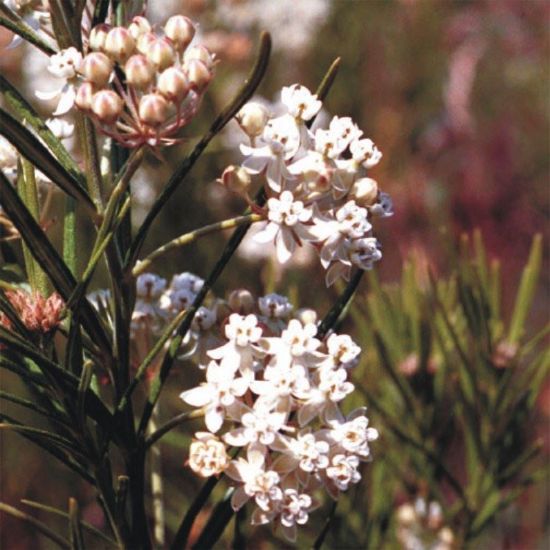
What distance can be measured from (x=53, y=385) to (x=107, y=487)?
0.20ft

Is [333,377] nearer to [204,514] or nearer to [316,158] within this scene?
[316,158]

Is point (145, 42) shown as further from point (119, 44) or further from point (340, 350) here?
point (340, 350)

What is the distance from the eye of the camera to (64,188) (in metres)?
0.38

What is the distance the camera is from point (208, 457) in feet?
1.29

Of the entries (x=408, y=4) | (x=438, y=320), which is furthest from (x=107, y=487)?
(x=408, y=4)

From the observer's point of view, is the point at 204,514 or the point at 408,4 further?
the point at 408,4

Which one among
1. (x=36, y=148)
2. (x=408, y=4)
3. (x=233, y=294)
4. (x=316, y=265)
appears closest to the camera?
(x=36, y=148)

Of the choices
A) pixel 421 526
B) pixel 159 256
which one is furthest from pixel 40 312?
pixel 421 526

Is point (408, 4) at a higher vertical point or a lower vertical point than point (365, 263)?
higher

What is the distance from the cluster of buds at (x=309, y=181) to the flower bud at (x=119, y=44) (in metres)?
0.06

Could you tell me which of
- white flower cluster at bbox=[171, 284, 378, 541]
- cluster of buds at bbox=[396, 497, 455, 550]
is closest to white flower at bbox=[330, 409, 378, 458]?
white flower cluster at bbox=[171, 284, 378, 541]

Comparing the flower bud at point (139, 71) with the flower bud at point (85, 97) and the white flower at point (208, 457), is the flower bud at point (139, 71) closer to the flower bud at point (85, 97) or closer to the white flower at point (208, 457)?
the flower bud at point (85, 97)

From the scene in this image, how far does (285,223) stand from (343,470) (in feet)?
0.38

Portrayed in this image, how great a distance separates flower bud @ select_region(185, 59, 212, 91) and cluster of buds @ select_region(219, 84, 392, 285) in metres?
0.03
